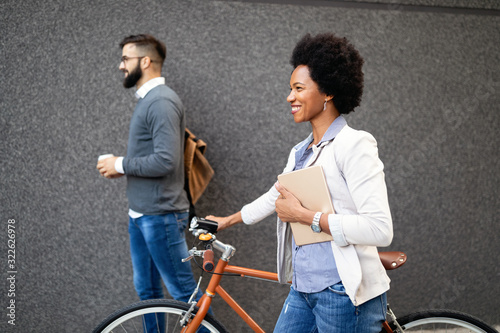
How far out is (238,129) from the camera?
3.46m

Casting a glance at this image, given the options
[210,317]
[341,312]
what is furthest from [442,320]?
[210,317]

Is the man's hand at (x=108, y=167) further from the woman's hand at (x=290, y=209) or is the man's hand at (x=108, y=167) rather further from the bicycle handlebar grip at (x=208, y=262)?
the woman's hand at (x=290, y=209)

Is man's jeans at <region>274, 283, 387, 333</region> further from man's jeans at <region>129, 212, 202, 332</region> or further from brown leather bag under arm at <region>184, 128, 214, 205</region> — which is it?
brown leather bag under arm at <region>184, 128, 214, 205</region>

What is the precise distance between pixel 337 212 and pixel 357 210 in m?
0.09

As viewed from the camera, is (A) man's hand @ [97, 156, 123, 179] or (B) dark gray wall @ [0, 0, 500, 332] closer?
(A) man's hand @ [97, 156, 123, 179]

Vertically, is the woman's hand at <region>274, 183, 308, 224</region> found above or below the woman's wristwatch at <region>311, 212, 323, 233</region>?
above

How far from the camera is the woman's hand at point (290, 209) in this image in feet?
5.82

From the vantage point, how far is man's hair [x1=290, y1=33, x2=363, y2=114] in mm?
1832

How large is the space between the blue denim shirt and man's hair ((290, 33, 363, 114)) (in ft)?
0.30

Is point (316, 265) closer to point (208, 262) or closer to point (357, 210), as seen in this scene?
point (357, 210)

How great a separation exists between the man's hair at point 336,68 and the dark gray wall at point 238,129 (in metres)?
1.59

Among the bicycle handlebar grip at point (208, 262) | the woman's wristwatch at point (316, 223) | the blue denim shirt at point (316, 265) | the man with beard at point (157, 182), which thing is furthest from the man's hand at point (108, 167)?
the woman's wristwatch at point (316, 223)

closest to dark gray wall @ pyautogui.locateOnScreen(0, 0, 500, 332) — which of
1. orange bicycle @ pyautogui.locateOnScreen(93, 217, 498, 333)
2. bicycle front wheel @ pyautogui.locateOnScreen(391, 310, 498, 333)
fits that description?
orange bicycle @ pyautogui.locateOnScreen(93, 217, 498, 333)

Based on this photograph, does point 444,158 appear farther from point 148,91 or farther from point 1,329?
point 1,329
